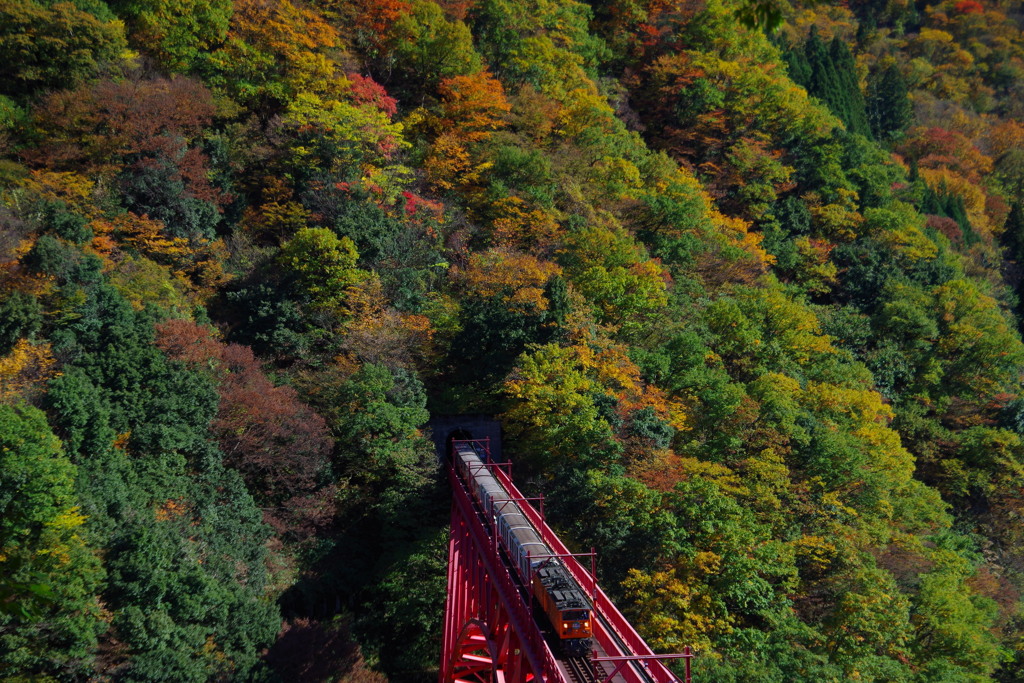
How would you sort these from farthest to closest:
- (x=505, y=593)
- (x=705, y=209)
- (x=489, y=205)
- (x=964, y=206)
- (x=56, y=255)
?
1. (x=964, y=206)
2. (x=705, y=209)
3. (x=489, y=205)
4. (x=56, y=255)
5. (x=505, y=593)

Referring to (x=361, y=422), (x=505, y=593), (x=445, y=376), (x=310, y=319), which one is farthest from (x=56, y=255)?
(x=505, y=593)

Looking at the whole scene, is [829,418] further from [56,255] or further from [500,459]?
[56,255]

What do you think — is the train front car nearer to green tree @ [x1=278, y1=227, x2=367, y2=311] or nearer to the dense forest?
the dense forest

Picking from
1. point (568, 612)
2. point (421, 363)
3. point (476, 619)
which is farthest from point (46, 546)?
point (421, 363)

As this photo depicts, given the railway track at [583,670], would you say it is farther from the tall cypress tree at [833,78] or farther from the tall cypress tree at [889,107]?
the tall cypress tree at [889,107]

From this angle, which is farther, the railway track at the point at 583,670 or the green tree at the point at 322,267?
the green tree at the point at 322,267

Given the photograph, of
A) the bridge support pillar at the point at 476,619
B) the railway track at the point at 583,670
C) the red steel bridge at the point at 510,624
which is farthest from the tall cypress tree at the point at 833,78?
the railway track at the point at 583,670

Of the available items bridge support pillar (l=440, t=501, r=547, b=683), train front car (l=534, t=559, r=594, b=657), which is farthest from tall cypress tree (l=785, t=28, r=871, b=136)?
train front car (l=534, t=559, r=594, b=657)
